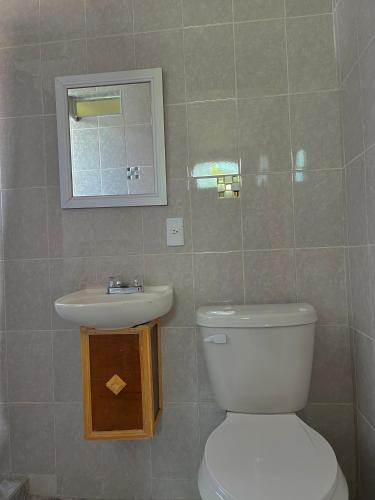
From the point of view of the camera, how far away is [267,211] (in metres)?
1.56

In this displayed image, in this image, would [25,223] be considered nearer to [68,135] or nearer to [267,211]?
[68,135]

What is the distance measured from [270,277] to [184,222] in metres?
0.43

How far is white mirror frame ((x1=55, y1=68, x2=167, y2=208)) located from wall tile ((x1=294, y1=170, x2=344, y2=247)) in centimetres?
57

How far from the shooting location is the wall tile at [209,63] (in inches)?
61.7

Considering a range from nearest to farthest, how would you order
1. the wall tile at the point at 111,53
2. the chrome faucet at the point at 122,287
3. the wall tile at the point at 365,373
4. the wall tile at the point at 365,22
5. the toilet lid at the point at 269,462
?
the toilet lid at the point at 269,462, the wall tile at the point at 365,22, the wall tile at the point at 365,373, the chrome faucet at the point at 122,287, the wall tile at the point at 111,53

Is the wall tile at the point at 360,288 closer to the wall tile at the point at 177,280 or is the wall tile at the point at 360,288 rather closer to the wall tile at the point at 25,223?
the wall tile at the point at 177,280

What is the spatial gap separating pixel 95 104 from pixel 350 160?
3.52 ft

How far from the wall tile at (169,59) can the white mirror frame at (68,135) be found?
0.14 ft

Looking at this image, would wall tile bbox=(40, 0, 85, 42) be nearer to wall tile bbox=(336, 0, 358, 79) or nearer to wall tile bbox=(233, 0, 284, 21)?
wall tile bbox=(233, 0, 284, 21)

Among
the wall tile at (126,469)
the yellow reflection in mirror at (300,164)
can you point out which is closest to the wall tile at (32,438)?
the wall tile at (126,469)

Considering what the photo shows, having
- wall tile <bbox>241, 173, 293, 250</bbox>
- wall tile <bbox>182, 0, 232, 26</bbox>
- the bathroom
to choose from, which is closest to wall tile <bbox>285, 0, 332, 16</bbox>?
the bathroom

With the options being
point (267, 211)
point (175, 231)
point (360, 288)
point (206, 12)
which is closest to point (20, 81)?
point (206, 12)

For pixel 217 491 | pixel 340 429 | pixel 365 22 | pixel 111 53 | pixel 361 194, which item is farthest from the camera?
pixel 111 53

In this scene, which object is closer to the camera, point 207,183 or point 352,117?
point 352,117
